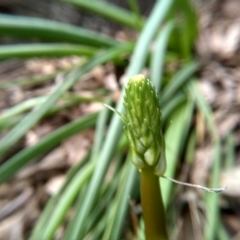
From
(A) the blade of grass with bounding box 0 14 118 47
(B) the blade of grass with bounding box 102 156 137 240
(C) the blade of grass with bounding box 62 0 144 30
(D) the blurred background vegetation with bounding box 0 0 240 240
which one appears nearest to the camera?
(B) the blade of grass with bounding box 102 156 137 240

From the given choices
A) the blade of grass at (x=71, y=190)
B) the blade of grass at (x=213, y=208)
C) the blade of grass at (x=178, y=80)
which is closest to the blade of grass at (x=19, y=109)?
the blade of grass at (x=71, y=190)

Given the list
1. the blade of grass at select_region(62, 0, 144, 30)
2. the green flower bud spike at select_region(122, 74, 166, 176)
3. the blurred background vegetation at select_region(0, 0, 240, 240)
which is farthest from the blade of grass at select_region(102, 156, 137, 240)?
the blade of grass at select_region(62, 0, 144, 30)

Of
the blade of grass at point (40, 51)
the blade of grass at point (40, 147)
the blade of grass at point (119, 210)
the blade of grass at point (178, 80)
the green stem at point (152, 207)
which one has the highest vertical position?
the blade of grass at point (40, 51)

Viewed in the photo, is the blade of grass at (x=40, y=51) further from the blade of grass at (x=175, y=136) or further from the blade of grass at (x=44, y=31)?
the blade of grass at (x=175, y=136)

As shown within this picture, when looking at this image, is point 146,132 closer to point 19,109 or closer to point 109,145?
point 109,145

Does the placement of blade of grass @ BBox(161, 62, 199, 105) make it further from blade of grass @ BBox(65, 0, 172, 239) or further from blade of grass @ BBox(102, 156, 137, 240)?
blade of grass @ BBox(102, 156, 137, 240)

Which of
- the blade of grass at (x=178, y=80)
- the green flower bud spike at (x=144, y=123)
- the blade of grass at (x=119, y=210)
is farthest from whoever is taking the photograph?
the blade of grass at (x=178, y=80)
